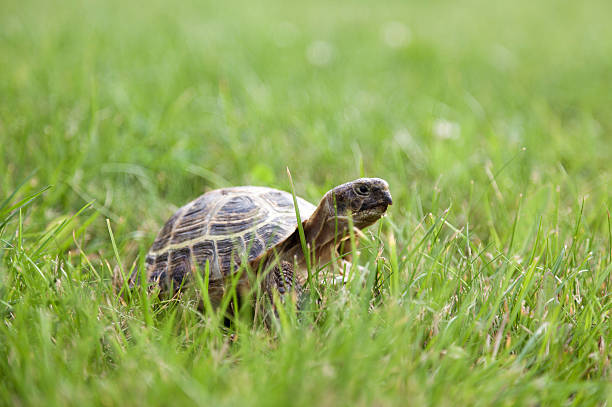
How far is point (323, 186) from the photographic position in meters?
3.35

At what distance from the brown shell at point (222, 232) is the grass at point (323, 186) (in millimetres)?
240

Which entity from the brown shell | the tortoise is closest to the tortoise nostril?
the tortoise

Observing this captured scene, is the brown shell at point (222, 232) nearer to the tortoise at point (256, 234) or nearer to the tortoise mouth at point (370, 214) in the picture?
the tortoise at point (256, 234)

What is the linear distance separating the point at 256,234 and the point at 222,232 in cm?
18

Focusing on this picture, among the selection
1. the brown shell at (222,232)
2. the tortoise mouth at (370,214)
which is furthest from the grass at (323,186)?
the brown shell at (222,232)

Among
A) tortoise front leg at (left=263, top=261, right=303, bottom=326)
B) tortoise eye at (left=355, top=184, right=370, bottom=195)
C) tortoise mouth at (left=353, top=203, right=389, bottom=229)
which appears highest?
tortoise eye at (left=355, top=184, right=370, bottom=195)

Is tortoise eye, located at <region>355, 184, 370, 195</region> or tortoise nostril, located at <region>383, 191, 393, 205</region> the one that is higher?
tortoise eye, located at <region>355, 184, 370, 195</region>

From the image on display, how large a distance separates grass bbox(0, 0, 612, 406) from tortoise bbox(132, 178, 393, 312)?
0.19 m

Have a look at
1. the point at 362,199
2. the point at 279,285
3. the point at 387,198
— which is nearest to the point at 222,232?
the point at 279,285

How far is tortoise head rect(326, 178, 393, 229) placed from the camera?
6.49 ft

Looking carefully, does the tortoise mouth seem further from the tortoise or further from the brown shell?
the brown shell

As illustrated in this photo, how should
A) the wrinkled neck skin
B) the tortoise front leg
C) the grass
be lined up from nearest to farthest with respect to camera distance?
the grass
the tortoise front leg
the wrinkled neck skin

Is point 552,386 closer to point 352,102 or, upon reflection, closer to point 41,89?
point 352,102

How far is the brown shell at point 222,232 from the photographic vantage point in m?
2.11
